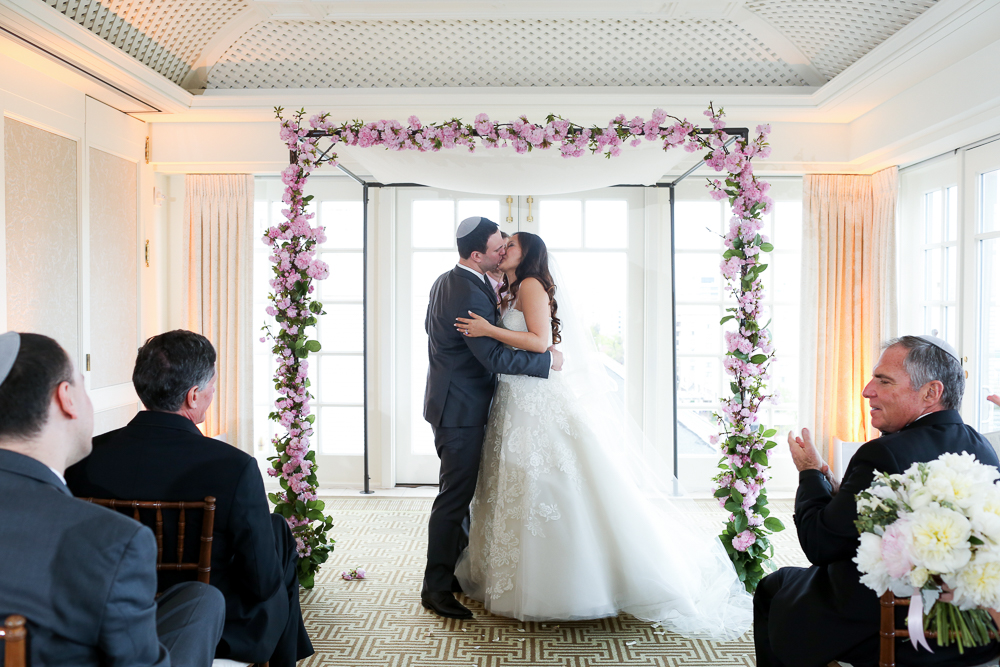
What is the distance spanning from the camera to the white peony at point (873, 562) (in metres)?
1.35

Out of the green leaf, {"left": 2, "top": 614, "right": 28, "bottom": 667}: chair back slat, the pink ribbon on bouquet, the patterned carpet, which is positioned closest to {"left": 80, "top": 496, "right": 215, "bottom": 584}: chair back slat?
{"left": 2, "top": 614, "right": 28, "bottom": 667}: chair back slat

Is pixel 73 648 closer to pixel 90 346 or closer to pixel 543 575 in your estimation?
pixel 543 575

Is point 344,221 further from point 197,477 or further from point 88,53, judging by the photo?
point 197,477

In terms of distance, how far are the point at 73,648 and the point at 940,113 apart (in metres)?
4.23

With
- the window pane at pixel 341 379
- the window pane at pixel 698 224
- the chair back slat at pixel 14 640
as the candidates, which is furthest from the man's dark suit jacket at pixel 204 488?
the window pane at pixel 698 224

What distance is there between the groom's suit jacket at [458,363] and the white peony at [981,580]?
1.84 metres

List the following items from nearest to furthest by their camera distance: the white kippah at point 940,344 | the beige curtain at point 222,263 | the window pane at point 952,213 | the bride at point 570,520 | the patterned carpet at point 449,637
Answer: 1. the white kippah at point 940,344
2. the patterned carpet at point 449,637
3. the bride at point 570,520
4. the window pane at point 952,213
5. the beige curtain at point 222,263

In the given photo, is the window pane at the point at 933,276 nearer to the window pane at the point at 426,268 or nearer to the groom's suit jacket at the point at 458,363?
the groom's suit jacket at the point at 458,363

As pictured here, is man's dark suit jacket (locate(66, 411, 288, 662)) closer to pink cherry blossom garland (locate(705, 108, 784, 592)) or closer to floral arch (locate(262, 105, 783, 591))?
floral arch (locate(262, 105, 783, 591))

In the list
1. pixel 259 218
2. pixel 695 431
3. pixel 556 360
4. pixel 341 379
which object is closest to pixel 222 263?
pixel 259 218

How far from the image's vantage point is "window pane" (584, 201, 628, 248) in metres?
4.76

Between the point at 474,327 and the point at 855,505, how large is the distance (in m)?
1.63

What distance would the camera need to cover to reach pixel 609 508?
9.06 ft

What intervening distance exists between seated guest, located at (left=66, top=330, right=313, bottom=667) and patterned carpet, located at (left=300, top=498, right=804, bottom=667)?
0.93m
